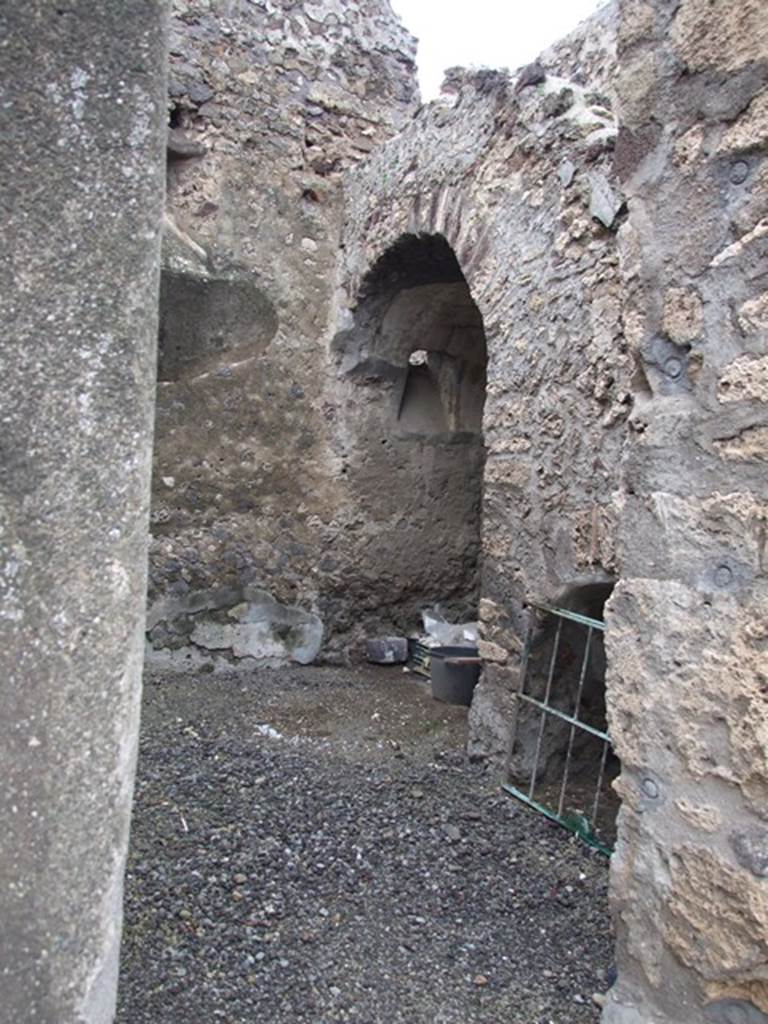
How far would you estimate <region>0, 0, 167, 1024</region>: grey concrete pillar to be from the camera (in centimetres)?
96

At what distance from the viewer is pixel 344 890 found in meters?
2.51

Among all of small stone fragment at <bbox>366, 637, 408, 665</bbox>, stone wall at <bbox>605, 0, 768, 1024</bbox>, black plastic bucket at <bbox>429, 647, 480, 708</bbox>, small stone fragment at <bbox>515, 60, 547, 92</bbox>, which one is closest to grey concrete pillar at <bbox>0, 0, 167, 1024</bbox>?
stone wall at <bbox>605, 0, 768, 1024</bbox>

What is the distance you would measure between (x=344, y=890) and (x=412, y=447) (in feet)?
10.4

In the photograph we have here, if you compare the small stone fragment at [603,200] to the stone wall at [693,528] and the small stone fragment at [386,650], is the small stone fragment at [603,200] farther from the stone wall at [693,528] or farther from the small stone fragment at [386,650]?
the small stone fragment at [386,650]

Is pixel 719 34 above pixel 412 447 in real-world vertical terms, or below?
above

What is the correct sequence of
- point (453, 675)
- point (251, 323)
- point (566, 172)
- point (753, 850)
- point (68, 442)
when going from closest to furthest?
point (68, 442), point (753, 850), point (566, 172), point (453, 675), point (251, 323)

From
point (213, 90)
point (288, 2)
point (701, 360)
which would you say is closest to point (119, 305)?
point (701, 360)

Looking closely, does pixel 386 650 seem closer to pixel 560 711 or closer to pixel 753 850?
pixel 560 711

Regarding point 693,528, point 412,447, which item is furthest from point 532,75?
point 693,528

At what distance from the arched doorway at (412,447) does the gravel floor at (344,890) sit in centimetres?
148

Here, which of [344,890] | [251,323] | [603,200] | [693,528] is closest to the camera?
[693,528]

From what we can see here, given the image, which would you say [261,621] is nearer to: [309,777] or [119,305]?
[309,777]

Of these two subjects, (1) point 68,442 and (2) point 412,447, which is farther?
(2) point 412,447

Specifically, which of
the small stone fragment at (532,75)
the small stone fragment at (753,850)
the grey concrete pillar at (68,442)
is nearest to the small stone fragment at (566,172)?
the small stone fragment at (532,75)
